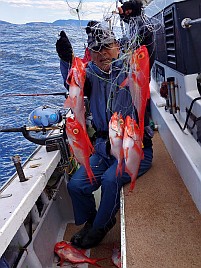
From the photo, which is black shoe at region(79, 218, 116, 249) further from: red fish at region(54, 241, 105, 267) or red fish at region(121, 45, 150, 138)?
red fish at region(121, 45, 150, 138)

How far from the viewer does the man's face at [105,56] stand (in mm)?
2357

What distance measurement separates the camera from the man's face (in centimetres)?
Answer: 236

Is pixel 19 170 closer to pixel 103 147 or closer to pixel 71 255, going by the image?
pixel 103 147

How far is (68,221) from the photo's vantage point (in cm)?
322

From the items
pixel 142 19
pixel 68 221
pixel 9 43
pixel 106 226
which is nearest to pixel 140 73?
pixel 142 19

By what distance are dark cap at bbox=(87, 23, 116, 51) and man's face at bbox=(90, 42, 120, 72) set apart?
0.05m

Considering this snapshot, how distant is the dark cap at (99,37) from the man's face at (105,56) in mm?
51

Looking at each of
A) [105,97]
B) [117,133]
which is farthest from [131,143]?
[105,97]

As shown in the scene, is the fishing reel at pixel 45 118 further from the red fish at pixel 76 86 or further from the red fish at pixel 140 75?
the red fish at pixel 140 75

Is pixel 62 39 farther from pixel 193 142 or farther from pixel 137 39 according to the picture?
pixel 193 142

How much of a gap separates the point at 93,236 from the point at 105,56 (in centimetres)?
148

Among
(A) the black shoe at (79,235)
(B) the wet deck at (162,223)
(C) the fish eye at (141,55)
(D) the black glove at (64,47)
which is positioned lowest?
(A) the black shoe at (79,235)

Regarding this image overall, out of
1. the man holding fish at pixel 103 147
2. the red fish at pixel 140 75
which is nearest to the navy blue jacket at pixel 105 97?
the man holding fish at pixel 103 147

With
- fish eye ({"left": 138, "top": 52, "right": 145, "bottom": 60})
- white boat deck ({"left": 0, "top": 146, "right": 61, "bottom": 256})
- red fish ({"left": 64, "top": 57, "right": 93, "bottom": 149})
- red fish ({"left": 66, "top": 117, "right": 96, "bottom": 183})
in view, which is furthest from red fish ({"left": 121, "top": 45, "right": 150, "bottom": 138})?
white boat deck ({"left": 0, "top": 146, "right": 61, "bottom": 256})
